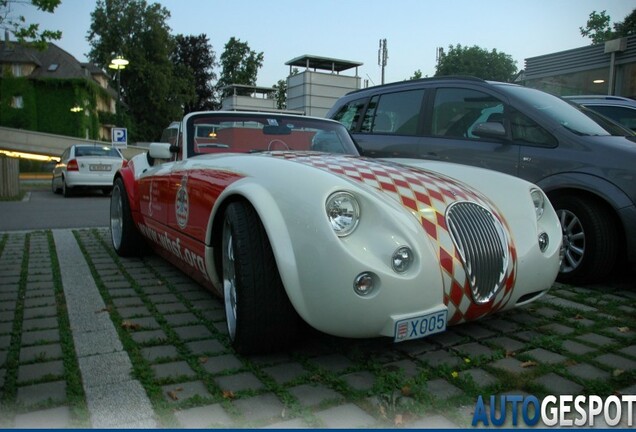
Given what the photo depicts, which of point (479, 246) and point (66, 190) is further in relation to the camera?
point (66, 190)

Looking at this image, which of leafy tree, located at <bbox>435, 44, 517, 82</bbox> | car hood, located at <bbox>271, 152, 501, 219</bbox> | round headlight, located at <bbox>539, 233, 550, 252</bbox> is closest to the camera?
car hood, located at <bbox>271, 152, 501, 219</bbox>

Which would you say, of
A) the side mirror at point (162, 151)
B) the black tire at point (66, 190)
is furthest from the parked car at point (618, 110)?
the black tire at point (66, 190)

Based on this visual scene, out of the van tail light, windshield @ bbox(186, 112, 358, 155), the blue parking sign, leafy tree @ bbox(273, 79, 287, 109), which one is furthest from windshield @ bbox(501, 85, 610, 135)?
leafy tree @ bbox(273, 79, 287, 109)

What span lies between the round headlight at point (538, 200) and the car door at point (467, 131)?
140 centimetres

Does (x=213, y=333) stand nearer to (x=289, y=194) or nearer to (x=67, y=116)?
(x=289, y=194)

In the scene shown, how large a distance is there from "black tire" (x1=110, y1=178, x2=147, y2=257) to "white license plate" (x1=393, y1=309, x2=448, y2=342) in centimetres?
351

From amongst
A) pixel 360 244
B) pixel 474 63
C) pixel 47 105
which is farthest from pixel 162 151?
pixel 474 63

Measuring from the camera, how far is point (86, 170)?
1380 centimetres

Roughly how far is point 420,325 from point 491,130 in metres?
2.82

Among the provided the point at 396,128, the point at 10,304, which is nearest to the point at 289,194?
Answer: the point at 10,304

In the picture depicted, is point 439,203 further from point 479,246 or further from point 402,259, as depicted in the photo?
point 402,259

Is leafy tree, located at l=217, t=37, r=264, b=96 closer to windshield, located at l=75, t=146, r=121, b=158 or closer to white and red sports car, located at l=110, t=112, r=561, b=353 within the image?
windshield, located at l=75, t=146, r=121, b=158

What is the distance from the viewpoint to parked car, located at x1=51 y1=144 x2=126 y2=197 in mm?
13688

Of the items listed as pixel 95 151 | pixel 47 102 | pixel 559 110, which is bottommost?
pixel 95 151
